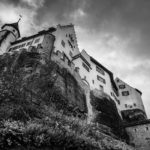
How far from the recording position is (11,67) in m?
28.6

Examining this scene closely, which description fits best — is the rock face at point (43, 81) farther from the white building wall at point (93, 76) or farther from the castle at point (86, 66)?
the white building wall at point (93, 76)

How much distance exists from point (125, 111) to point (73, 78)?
66.4 feet

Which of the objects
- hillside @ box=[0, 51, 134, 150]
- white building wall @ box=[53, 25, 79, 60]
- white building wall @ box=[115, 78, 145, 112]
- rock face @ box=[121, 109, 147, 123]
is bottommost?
hillside @ box=[0, 51, 134, 150]

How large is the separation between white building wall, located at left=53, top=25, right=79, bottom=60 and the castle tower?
1125 cm

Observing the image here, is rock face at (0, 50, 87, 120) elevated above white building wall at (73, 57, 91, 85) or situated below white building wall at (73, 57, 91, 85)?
below

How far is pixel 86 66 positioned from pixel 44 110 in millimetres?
26372

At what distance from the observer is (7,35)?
45.1m

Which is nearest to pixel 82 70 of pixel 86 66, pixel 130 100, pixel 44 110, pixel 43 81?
pixel 86 66

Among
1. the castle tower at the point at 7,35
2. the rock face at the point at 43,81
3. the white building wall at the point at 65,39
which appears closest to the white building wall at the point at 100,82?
the white building wall at the point at 65,39

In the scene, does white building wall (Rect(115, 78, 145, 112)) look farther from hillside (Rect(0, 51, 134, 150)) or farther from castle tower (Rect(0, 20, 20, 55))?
castle tower (Rect(0, 20, 20, 55))

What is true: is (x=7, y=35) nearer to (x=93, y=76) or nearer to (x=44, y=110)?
(x=93, y=76)

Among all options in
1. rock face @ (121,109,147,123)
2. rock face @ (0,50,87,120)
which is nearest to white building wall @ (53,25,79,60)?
rock face @ (0,50,87,120)

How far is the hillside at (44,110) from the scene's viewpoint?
1039 centimetres

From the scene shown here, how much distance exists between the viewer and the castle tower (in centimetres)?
4200
